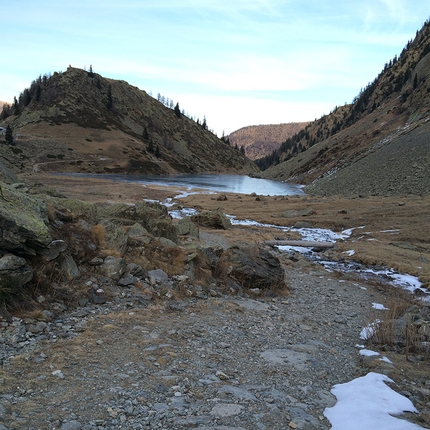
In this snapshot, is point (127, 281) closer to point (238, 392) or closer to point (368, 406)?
point (238, 392)

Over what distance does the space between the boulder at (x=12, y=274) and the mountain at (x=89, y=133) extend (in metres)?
87.7

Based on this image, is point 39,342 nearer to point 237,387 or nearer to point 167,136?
point 237,387

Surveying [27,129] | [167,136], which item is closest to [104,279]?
[27,129]

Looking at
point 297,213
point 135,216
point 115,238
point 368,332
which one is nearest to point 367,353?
point 368,332

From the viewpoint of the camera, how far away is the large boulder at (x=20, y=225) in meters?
7.23

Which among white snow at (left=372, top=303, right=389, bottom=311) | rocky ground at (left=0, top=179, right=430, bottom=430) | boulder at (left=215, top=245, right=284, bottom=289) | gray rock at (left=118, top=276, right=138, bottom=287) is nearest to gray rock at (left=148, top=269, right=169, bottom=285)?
rocky ground at (left=0, top=179, right=430, bottom=430)

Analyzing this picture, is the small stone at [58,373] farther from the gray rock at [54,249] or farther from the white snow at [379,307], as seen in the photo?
the white snow at [379,307]

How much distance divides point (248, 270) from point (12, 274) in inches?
296

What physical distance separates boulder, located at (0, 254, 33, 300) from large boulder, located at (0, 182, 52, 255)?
0.36 m

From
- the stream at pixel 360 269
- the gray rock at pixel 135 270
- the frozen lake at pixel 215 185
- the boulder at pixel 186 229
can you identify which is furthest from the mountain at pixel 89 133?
the gray rock at pixel 135 270

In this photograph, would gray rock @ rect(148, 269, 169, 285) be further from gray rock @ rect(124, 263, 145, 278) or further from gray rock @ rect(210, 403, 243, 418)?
gray rock @ rect(210, 403, 243, 418)

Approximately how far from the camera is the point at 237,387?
5434 millimetres

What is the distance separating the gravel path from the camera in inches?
172

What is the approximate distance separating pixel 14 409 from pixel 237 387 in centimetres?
310
